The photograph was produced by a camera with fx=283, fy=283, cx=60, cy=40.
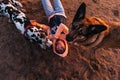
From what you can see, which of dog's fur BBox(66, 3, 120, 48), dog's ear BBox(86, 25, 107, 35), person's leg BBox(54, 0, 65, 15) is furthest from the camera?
person's leg BBox(54, 0, 65, 15)

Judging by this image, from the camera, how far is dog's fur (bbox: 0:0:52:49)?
3.31 m

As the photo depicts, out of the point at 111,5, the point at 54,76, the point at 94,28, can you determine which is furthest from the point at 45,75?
the point at 111,5

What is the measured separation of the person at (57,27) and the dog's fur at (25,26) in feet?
0.35

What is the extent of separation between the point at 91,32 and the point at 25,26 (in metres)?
0.79

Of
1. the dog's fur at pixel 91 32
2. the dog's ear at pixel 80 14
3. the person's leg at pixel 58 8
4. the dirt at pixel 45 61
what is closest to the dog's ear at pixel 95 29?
the dog's fur at pixel 91 32

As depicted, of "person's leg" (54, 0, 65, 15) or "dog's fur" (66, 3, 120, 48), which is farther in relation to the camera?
"person's leg" (54, 0, 65, 15)

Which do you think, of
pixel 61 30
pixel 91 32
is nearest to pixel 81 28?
pixel 91 32

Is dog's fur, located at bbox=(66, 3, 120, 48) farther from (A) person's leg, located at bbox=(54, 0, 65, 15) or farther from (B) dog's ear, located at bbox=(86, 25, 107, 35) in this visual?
(A) person's leg, located at bbox=(54, 0, 65, 15)

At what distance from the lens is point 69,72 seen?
3.45 m

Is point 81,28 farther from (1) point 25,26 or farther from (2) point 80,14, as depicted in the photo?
(1) point 25,26

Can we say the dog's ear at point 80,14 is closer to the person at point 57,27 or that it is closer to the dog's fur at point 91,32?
the dog's fur at point 91,32

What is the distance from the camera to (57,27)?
3.44 meters

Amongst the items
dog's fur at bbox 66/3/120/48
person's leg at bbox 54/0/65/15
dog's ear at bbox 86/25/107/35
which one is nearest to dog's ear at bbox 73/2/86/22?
dog's fur at bbox 66/3/120/48

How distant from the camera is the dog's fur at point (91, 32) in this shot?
3283 mm
